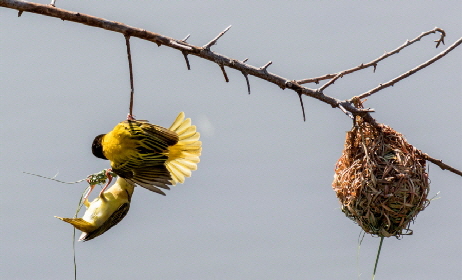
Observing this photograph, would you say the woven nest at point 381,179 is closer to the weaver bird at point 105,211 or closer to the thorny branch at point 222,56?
the thorny branch at point 222,56

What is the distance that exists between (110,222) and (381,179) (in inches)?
63.5

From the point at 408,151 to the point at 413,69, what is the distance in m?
0.64

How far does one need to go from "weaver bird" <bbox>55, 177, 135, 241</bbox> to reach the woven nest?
1285 mm

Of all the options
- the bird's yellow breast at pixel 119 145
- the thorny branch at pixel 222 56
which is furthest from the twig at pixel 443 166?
the bird's yellow breast at pixel 119 145

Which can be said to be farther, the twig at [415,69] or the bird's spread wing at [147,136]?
the bird's spread wing at [147,136]

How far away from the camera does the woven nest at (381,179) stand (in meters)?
3.89

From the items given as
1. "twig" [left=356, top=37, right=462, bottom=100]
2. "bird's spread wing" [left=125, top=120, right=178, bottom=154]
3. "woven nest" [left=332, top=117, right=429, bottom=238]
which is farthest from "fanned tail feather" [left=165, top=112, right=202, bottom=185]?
"twig" [left=356, top=37, right=462, bottom=100]

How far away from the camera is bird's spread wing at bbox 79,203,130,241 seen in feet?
13.2

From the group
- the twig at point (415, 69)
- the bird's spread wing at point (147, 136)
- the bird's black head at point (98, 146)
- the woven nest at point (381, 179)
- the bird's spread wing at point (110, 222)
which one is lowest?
the bird's spread wing at point (110, 222)

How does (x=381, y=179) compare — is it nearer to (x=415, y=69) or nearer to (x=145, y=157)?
(x=415, y=69)

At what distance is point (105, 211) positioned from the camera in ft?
13.6

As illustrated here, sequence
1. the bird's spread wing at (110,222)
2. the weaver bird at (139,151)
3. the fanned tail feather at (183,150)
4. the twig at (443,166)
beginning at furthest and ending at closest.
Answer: the fanned tail feather at (183,150), the bird's spread wing at (110,222), the twig at (443,166), the weaver bird at (139,151)

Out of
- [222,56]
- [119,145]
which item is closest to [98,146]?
[119,145]

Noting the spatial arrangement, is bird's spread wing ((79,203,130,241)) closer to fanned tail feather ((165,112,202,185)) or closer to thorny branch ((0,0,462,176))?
fanned tail feather ((165,112,202,185))
